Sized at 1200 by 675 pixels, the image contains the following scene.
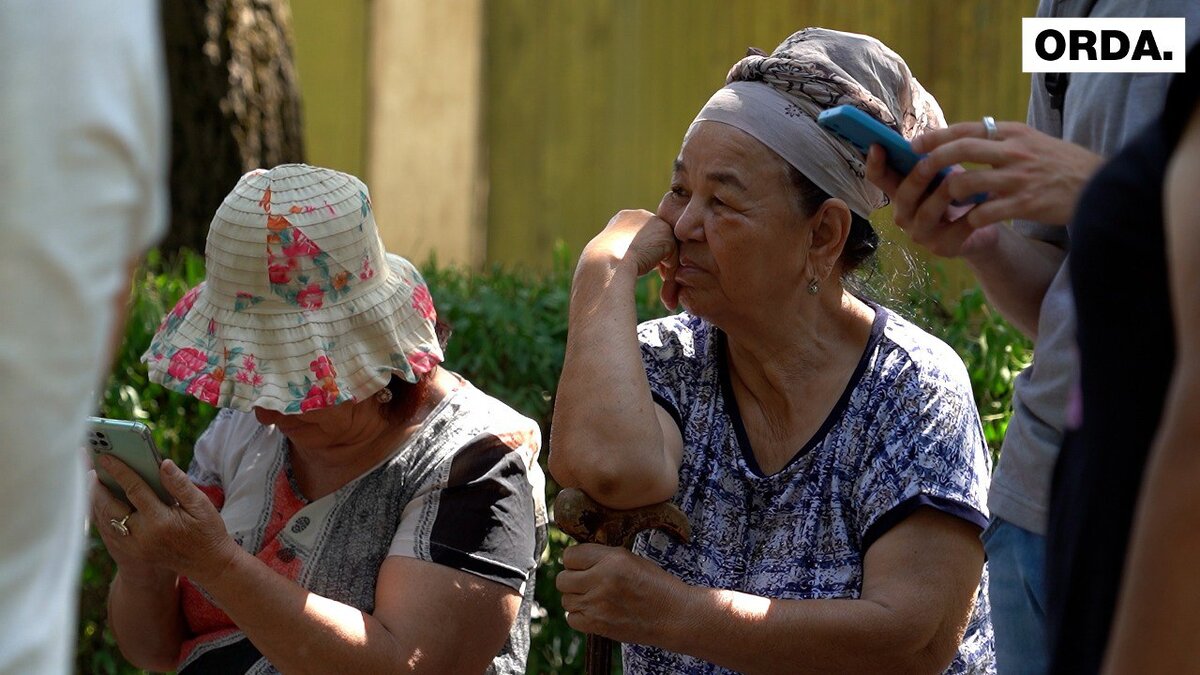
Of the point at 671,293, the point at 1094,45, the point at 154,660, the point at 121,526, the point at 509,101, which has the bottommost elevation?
the point at 509,101

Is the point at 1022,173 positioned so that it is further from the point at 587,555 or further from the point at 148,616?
the point at 148,616

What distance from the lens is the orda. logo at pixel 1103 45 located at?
2332mm

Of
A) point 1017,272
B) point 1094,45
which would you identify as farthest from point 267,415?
point 1094,45

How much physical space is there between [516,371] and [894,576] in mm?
1566

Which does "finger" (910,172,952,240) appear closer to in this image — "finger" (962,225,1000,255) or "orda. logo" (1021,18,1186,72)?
"finger" (962,225,1000,255)

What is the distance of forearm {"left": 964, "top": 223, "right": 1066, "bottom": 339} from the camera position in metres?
2.54

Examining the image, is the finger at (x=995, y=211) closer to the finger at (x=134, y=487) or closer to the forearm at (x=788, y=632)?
the forearm at (x=788, y=632)

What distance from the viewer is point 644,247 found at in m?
2.89

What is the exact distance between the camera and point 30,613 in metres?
1.21

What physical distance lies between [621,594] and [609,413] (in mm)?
324

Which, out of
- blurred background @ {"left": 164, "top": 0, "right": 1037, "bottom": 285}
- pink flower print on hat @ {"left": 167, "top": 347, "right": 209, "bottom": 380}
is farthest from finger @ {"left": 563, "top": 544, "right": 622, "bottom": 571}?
blurred background @ {"left": 164, "top": 0, "right": 1037, "bottom": 285}

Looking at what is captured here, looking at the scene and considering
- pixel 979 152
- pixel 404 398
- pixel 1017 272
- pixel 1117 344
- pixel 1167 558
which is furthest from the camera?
pixel 404 398

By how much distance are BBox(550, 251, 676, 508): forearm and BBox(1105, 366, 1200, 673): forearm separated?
1334mm

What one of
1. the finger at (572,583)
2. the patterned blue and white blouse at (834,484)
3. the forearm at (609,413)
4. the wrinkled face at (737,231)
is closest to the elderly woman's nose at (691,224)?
the wrinkled face at (737,231)
